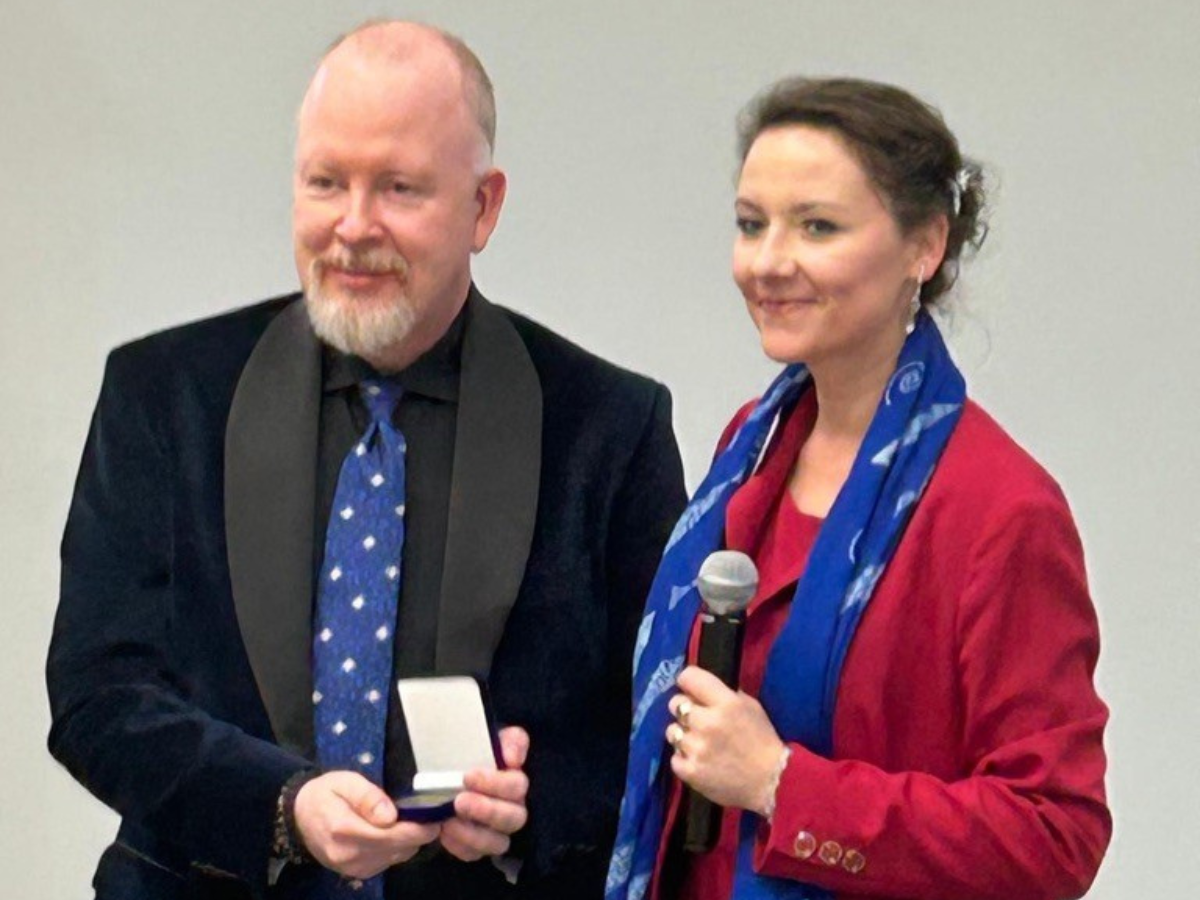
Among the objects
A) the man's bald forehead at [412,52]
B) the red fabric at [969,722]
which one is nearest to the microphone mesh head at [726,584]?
the red fabric at [969,722]

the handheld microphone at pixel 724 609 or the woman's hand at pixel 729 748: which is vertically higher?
the handheld microphone at pixel 724 609

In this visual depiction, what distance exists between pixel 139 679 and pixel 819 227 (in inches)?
33.9

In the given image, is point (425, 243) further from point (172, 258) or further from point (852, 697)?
point (172, 258)

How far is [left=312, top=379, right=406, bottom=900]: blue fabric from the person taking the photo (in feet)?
6.66

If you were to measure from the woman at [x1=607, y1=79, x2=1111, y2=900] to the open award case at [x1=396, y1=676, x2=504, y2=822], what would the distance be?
19cm

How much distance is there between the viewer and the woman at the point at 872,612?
1.78 meters

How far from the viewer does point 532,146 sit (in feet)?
11.0

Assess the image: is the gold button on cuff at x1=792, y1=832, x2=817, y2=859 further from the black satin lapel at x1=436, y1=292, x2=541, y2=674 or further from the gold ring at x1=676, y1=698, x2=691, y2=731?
the black satin lapel at x1=436, y1=292, x2=541, y2=674

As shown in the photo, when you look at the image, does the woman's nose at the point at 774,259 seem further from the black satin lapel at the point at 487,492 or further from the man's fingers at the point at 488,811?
the man's fingers at the point at 488,811

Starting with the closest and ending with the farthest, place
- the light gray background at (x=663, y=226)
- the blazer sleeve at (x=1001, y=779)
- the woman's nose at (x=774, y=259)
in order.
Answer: the blazer sleeve at (x=1001, y=779)
the woman's nose at (x=774, y=259)
the light gray background at (x=663, y=226)

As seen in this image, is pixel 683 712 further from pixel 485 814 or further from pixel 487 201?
pixel 487 201

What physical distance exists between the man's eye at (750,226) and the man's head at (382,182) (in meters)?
0.31

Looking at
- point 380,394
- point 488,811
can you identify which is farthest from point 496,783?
point 380,394

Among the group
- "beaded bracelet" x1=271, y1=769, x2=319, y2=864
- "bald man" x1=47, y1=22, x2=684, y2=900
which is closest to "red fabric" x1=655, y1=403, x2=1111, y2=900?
"bald man" x1=47, y1=22, x2=684, y2=900
